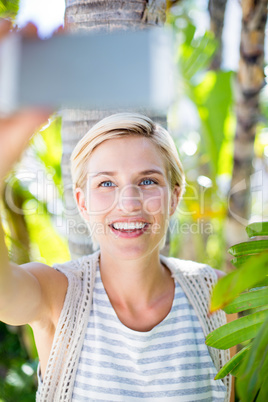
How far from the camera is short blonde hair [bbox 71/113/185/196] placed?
1.41 meters

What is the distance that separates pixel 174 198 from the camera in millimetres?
1613

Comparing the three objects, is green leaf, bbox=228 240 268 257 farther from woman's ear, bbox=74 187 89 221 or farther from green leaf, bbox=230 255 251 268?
woman's ear, bbox=74 187 89 221

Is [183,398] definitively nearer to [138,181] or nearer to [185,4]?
[138,181]

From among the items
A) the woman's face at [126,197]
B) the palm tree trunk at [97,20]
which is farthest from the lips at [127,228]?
the palm tree trunk at [97,20]

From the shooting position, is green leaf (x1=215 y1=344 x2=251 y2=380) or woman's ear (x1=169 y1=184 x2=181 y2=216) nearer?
green leaf (x1=215 y1=344 x2=251 y2=380)

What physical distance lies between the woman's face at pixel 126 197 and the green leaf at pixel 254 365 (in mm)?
677

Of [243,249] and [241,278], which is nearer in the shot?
[241,278]

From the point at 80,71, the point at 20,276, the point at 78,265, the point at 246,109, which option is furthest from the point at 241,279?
the point at 246,109

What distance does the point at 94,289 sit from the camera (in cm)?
148

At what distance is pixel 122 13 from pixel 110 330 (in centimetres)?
109

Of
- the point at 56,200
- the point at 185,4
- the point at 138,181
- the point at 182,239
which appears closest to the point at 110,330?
the point at 138,181

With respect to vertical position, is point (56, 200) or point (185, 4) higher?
point (185, 4)

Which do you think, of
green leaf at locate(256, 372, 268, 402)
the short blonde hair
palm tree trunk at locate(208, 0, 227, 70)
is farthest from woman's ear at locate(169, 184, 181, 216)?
palm tree trunk at locate(208, 0, 227, 70)

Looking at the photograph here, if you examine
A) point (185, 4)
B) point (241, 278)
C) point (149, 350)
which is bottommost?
point (149, 350)
